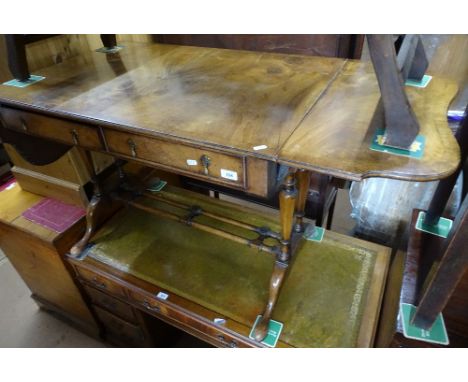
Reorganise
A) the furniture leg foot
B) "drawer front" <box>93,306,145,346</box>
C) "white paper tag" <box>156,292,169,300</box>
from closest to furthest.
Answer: the furniture leg foot → "white paper tag" <box>156,292,169,300</box> → "drawer front" <box>93,306,145,346</box>

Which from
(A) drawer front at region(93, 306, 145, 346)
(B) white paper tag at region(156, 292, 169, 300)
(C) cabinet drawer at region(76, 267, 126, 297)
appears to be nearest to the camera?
(B) white paper tag at region(156, 292, 169, 300)

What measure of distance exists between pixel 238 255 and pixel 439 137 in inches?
36.0

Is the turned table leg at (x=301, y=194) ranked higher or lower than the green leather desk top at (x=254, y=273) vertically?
higher

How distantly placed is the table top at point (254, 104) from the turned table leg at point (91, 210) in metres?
0.37

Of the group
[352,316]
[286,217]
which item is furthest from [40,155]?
[352,316]

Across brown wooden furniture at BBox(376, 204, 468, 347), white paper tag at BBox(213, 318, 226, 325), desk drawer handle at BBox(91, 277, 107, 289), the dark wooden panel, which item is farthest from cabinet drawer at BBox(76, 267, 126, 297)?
the dark wooden panel

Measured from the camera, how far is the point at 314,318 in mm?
1188

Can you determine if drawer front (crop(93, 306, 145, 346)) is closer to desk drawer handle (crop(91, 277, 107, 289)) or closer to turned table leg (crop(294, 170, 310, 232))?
desk drawer handle (crop(91, 277, 107, 289))

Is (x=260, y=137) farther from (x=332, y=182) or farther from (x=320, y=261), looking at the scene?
(x=332, y=182)

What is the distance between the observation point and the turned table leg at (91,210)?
1446 mm

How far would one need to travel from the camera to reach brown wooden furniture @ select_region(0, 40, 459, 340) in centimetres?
78

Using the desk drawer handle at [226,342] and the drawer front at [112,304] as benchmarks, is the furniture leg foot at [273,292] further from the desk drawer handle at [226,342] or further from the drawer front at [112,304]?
the drawer front at [112,304]

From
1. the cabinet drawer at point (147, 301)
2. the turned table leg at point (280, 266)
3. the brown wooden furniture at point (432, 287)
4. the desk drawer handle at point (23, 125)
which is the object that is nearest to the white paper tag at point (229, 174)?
the turned table leg at point (280, 266)

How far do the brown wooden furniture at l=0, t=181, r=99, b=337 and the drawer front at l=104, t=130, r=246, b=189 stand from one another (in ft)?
2.19
